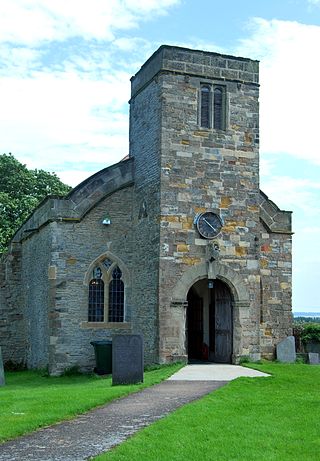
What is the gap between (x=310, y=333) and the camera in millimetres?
27188

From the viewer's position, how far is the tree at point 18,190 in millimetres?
34625

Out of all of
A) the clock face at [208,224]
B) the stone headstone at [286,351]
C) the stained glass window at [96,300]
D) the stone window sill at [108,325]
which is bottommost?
the stone headstone at [286,351]

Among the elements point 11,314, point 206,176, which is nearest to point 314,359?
point 206,176

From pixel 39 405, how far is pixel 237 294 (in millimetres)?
9846

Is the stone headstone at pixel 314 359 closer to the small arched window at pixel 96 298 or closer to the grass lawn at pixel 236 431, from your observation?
the small arched window at pixel 96 298

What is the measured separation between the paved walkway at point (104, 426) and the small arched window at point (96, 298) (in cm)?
666

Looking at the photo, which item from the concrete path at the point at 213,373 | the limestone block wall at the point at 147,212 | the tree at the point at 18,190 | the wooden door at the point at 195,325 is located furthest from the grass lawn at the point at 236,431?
the tree at the point at 18,190

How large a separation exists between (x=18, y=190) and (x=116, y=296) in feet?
48.4

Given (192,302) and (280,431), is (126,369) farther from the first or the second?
(192,302)

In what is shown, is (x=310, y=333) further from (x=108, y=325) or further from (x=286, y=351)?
(x=108, y=325)

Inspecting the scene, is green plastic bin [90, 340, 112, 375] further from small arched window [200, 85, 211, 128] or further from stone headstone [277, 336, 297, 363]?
small arched window [200, 85, 211, 128]

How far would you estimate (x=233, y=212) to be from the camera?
2144 centimetres

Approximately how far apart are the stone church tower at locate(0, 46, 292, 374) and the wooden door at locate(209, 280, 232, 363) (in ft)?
0.18

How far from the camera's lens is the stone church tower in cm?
2081
